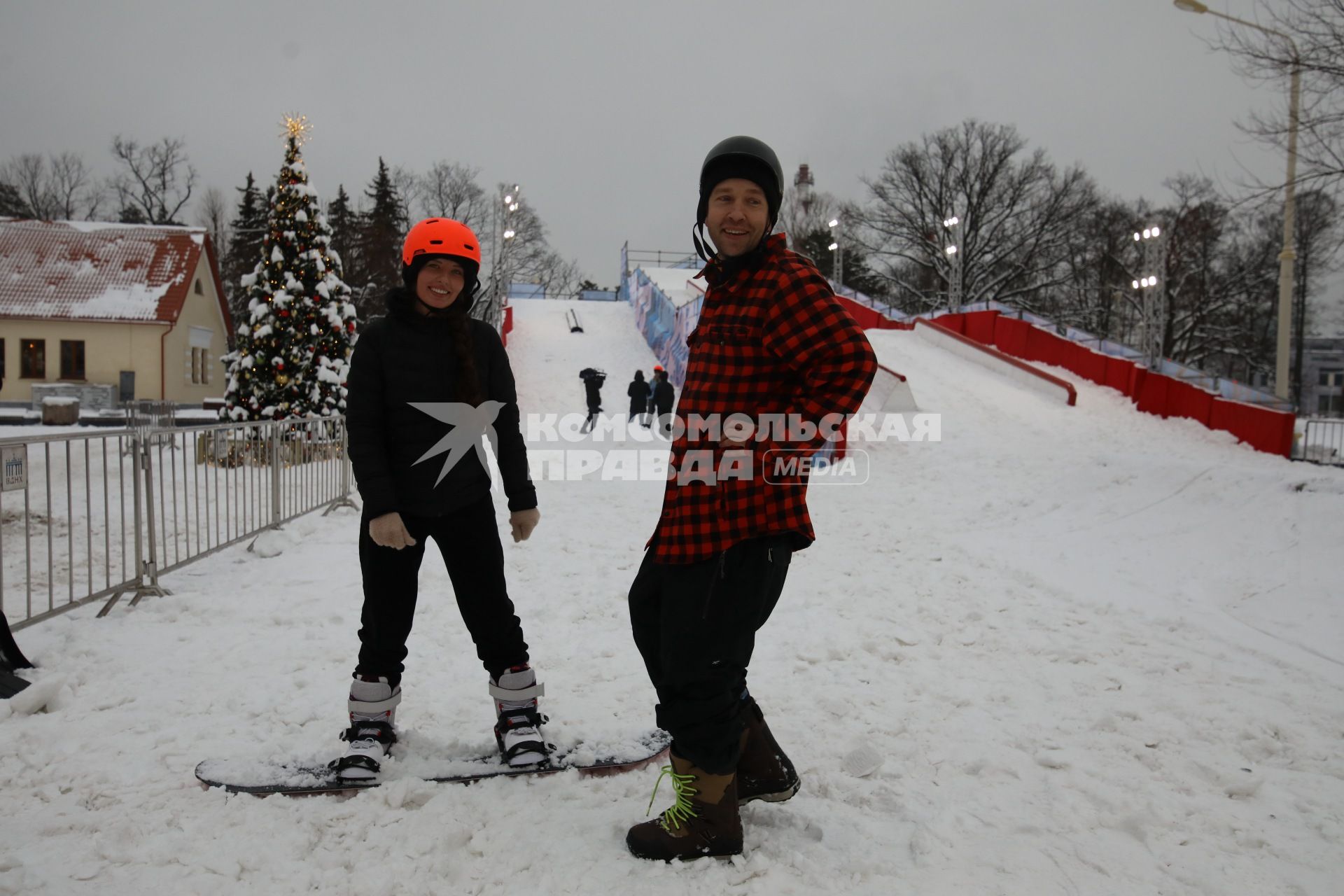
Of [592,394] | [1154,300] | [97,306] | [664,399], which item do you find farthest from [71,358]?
[1154,300]

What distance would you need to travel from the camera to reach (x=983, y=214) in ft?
141

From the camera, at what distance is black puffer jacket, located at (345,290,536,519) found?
2.75m

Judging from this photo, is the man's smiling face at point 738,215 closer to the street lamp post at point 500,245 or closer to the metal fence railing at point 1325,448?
the metal fence railing at point 1325,448

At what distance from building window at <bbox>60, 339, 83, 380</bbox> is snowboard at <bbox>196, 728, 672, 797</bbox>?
33.9m

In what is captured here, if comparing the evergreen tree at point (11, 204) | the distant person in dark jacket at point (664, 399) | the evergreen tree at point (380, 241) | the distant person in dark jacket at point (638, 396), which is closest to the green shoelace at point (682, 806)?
the distant person in dark jacket at point (664, 399)

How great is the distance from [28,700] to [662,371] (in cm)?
1478

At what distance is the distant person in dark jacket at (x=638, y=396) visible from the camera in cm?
1731

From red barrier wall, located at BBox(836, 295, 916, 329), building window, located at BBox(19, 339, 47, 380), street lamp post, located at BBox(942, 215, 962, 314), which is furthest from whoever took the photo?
street lamp post, located at BBox(942, 215, 962, 314)

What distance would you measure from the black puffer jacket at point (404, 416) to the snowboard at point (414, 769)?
0.93 meters

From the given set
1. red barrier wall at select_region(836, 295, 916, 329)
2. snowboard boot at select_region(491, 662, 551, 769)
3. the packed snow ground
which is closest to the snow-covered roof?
red barrier wall at select_region(836, 295, 916, 329)

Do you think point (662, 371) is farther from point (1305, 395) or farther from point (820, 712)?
point (1305, 395)

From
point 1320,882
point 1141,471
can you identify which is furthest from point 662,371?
point 1320,882

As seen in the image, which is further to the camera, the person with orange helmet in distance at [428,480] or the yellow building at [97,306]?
the yellow building at [97,306]

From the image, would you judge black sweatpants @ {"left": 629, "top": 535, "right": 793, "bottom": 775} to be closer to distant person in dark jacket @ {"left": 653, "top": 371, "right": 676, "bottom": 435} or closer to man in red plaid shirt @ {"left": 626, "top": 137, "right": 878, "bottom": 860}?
man in red plaid shirt @ {"left": 626, "top": 137, "right": 878, "bottom": 860}
